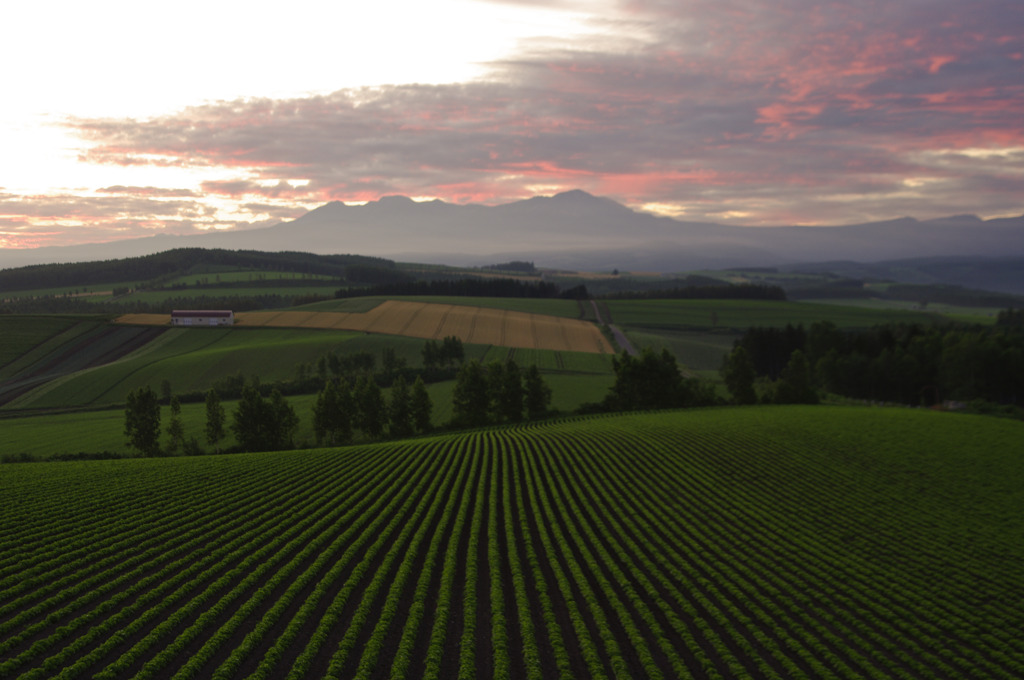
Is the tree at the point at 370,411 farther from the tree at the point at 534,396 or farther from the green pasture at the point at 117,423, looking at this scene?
the tree at the point at 534,396

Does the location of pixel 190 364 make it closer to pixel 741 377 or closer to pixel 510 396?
pixel 510 396

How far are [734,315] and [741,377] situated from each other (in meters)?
90.6

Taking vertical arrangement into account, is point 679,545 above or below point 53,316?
below

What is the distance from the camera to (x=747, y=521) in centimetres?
3181

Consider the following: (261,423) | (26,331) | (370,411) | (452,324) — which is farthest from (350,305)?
(261,423)

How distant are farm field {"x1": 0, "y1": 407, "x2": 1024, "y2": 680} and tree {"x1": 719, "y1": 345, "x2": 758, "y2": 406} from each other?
32.7 metres

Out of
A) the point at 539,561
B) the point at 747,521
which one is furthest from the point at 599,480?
the point at 539,561

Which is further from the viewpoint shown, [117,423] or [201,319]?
[201,319]

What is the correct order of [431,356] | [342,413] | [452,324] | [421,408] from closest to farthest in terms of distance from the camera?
[342,413]
[421,408]
[431,356]
[452,324]

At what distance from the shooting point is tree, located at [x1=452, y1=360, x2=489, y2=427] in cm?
6906

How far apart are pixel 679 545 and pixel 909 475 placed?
25417 mm

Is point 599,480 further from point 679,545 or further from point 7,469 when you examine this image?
point 7,469

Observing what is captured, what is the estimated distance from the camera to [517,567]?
2423 centimetres

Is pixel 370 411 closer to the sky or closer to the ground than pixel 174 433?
closer to the sky
